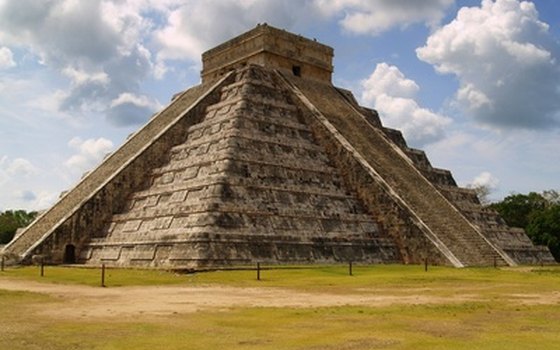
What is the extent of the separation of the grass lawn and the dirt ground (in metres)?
0.22

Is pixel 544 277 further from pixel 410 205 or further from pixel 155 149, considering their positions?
pixel 155 149

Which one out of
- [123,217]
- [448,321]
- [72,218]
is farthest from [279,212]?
[448,321]

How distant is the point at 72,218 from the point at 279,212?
857cm

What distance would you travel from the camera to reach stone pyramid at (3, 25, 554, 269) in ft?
73.4

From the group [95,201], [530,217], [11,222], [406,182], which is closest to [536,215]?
[530,217]

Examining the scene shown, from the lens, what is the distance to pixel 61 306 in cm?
1153

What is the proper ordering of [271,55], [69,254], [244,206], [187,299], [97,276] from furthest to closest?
[271,55] → [69,254] → [244,206] → [97,276] → [187,299]

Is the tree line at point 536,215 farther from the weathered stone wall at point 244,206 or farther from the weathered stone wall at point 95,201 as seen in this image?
the weathered stone wall at point 95,201

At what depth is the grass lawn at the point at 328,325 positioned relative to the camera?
7664 mm

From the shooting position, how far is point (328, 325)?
30.1 feet

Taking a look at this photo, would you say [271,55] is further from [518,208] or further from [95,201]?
[518,208]

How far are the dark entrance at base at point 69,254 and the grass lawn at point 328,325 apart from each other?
9700mm

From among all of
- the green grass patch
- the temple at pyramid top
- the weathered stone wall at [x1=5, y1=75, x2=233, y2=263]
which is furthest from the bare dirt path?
the temple at pyramid top

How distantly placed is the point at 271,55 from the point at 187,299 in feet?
77.0
